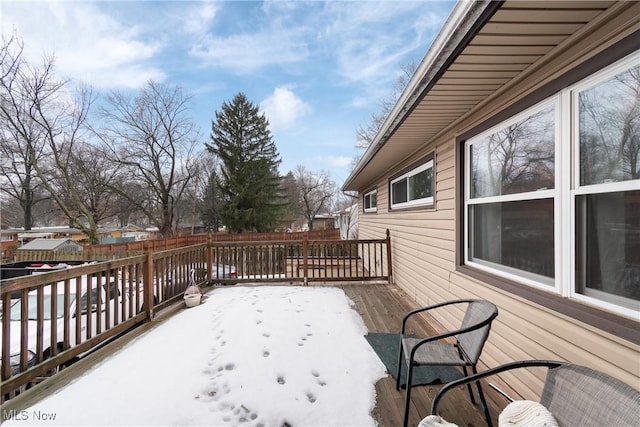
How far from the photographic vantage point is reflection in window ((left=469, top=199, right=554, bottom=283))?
74.0 inches

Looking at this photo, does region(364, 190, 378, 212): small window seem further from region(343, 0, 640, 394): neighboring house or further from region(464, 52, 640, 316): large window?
region(464, 52, 640, 316): large window

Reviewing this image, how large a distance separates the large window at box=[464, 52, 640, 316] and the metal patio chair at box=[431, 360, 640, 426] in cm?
51

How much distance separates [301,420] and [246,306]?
8.10 ft

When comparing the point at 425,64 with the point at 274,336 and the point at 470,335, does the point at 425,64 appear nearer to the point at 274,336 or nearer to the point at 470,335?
the point at 470,335

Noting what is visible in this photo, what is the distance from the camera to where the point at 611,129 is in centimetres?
144

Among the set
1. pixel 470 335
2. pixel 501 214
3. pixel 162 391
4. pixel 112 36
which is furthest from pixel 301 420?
pixel 112 36

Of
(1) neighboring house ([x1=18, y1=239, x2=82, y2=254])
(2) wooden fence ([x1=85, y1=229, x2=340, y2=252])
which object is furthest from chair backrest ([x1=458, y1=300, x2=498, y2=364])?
(1) neighboring house ([x1=18, y1=239, x2=82, y2=254])

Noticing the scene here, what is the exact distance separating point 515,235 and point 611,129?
38.5 inches

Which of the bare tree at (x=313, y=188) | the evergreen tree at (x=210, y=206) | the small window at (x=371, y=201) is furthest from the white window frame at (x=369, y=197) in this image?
the bare tree at (x=313, y=188)

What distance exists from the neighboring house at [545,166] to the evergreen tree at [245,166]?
61.8ft

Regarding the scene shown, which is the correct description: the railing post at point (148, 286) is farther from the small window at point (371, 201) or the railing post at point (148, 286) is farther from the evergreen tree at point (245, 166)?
the evergreen tree at point (245, 166)

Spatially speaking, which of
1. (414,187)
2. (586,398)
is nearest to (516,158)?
(586,398)

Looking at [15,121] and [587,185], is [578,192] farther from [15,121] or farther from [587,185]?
[15,121]

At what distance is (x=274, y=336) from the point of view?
308 centimetres
